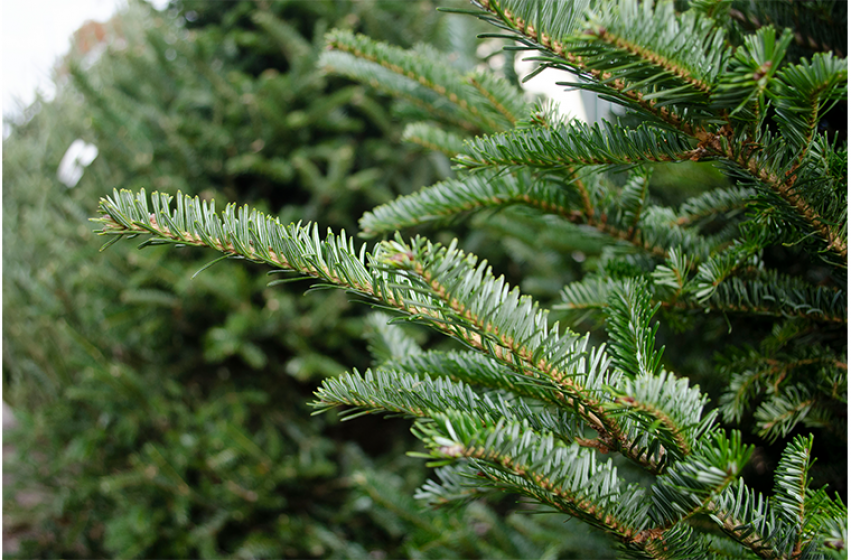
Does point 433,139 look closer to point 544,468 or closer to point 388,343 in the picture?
point 388,343

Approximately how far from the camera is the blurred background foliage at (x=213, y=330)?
2.93 ft

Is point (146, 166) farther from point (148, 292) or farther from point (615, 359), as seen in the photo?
point (615, 359)

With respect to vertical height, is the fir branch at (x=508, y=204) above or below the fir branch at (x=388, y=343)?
above

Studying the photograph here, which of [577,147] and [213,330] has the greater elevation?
[577,147]

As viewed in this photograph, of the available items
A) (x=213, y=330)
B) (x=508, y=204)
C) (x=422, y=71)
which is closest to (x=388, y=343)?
(x=508, y=204)

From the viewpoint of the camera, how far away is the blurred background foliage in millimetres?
894

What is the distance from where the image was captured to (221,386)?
100cm

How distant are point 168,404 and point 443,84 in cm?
78

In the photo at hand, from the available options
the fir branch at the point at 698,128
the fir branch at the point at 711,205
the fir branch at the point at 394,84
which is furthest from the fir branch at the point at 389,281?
the fir branch at the point at 394,84

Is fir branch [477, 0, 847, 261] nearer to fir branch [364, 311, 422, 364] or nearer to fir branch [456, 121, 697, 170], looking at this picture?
fir branch [456, 121, 697, 170]

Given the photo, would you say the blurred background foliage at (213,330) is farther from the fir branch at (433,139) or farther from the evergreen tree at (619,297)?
the evergreen tree at (619,297)

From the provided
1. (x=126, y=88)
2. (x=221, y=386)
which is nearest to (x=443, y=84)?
(x=221, y=386)

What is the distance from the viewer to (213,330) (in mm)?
884

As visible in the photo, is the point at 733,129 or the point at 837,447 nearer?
the point at 733,129
